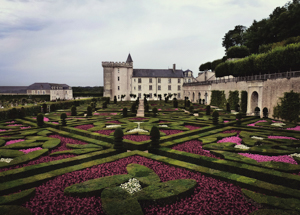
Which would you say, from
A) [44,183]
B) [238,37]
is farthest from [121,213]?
[238,37]

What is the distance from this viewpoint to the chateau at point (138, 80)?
198ft

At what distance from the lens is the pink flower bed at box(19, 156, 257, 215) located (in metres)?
5.42

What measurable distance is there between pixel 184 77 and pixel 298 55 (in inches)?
1718

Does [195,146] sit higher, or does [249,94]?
[249,94]

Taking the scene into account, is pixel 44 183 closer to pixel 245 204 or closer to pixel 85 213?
pixel 85 213

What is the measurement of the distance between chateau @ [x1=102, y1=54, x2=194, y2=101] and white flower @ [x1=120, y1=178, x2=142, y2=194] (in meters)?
54.9

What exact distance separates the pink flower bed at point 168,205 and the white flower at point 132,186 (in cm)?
78

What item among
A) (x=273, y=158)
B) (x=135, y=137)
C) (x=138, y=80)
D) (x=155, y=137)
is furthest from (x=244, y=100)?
(x=138, y=80)

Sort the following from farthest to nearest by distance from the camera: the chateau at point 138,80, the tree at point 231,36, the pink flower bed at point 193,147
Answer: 1. the tree at point 231,36
2. the chateau at point 138,80
3. the pink flower bed at point 193,147

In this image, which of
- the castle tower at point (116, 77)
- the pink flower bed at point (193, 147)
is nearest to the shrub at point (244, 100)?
the pink flower bed at point (193, 147)

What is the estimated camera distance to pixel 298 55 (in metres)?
23.3

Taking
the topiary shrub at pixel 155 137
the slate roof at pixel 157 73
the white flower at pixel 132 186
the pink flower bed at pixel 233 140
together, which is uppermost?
the slate roof at pixel 157 73

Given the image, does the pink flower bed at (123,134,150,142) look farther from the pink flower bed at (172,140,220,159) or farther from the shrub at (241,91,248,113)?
the shrub at (241,91,248,113)

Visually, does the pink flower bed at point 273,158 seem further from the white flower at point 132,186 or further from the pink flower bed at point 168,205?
the white flower at point 132,186
